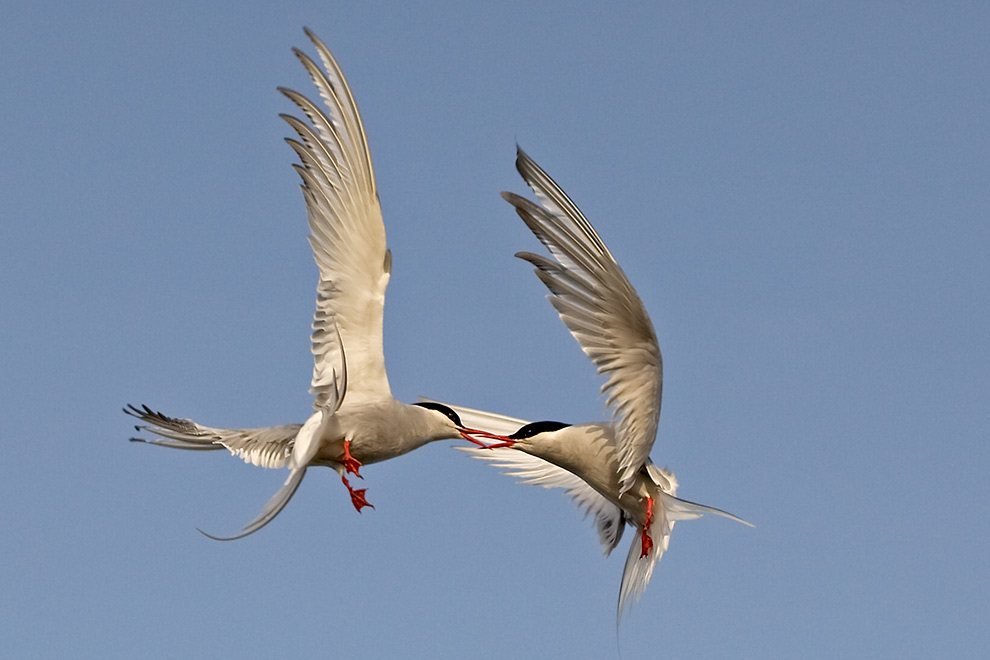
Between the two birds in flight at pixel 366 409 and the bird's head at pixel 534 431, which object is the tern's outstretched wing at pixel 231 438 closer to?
the two birds in flight at pixel 366 409

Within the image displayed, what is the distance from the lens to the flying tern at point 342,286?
9.09 meters

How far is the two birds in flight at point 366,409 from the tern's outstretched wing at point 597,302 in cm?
1

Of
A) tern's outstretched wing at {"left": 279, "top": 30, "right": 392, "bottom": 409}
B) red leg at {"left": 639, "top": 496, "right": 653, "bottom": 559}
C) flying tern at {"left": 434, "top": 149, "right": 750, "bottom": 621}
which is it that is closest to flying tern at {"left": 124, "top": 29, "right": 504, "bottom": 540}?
tern's outstretched wing at {"left": 279, "top": 30, "right": 392, "bottom": 409}

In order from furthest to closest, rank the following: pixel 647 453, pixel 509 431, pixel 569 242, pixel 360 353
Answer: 1. pixel 509 431
2. pixel 360 353
3. pixel 647 453
4. pixel 569 242

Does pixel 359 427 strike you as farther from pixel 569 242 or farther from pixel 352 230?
pixel 569 242

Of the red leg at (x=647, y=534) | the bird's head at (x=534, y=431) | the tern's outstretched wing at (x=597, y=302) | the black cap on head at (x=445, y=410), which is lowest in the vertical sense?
the red leg at (x=647, y=534)

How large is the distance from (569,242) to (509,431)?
278 cm

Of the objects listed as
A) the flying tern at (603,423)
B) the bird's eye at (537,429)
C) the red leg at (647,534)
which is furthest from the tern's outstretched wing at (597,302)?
the red leg at (647,534)

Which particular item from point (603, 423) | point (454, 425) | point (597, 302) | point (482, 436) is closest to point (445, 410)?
→ point (454, 425)

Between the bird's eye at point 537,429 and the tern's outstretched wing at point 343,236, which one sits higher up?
the tern's outstretched wing at point 343,236

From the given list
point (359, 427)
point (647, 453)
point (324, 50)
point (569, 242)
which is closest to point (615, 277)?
point (569, 242)

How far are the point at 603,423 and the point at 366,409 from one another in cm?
159

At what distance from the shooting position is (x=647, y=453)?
28.2ft

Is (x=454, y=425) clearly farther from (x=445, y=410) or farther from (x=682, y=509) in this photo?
(x=682, y=509)
